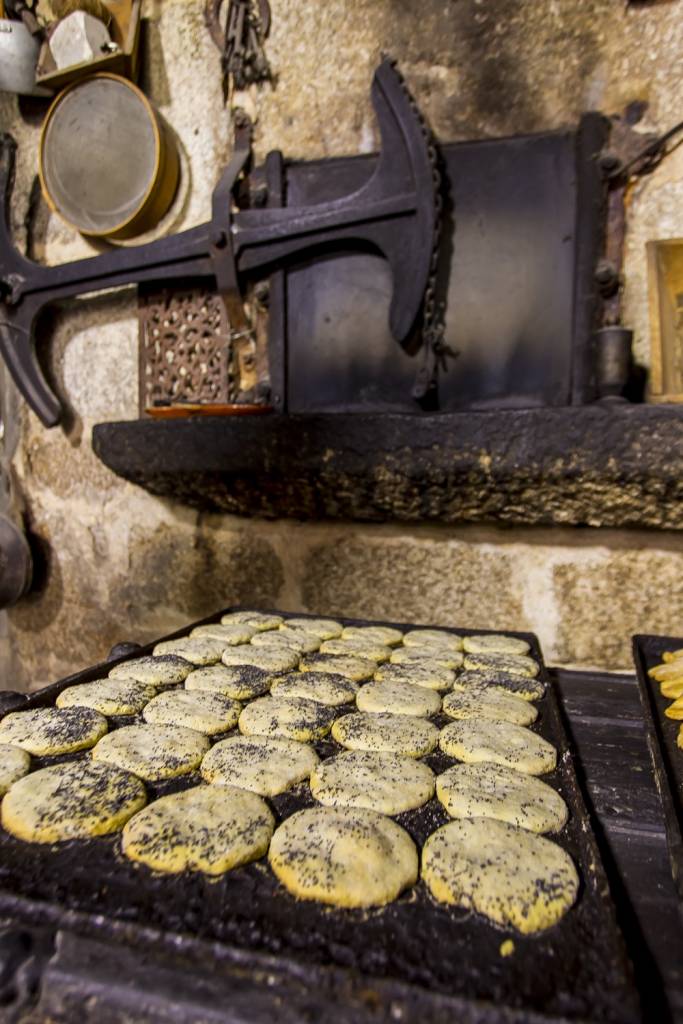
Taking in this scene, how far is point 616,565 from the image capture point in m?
1.88

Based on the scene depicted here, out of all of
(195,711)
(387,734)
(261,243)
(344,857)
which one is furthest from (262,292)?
(344,857)

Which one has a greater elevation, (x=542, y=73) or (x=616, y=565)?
(x=542, y=73)

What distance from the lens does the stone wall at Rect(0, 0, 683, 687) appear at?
72.6 inches

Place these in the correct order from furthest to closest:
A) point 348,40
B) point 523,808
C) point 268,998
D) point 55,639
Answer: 1. point 55,639
2. point 348,40
3. point 523,808
4. point 268,998

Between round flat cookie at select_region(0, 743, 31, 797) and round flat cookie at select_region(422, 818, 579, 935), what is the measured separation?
62 centimetres

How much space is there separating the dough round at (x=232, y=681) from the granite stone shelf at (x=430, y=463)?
2.51 ft

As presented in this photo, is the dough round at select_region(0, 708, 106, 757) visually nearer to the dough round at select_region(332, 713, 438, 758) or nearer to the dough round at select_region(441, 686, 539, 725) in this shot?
the dough round at select_region(332, 713, 438, 758)

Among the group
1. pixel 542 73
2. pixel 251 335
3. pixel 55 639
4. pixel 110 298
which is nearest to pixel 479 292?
pixel 542 73

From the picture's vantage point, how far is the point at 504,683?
1251mm

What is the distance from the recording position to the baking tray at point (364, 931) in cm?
54

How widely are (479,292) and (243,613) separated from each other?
133 centimetres

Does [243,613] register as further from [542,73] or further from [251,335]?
[542,73]

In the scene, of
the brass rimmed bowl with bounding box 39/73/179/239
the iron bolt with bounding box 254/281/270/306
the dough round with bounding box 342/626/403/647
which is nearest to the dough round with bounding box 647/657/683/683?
the dough round with bounding box 342/626/403/647

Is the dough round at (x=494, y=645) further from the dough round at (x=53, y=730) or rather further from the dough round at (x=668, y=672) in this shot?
the dough round at (x=53, y=730)
